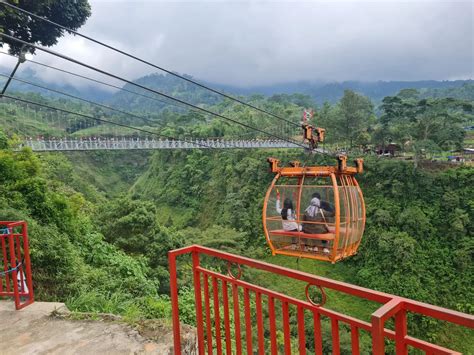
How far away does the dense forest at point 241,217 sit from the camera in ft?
14.5

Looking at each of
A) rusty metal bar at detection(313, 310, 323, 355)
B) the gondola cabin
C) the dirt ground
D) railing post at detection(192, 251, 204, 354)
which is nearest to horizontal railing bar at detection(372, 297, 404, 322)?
rusty metal bar at detection(313, 310, 323, 355)

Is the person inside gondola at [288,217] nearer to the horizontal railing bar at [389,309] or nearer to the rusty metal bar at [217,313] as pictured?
the rusty metal bar at [217,313]

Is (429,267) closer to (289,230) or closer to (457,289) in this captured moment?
(457,289)

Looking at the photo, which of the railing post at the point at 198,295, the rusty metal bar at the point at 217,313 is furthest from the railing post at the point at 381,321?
the railing post at the point at 198,295

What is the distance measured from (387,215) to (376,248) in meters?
1.72

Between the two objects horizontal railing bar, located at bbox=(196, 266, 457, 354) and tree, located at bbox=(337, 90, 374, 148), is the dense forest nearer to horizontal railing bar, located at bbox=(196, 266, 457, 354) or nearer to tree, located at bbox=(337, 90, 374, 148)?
tree, located at bbox=(337, 90, 374, 148)

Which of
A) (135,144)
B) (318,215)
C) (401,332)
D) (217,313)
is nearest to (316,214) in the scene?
(318,215)

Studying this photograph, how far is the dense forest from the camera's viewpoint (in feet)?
14.5

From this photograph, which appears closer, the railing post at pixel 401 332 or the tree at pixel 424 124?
the railing post at pixel 401 332

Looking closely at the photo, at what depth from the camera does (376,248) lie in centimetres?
1568

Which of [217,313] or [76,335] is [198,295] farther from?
[76,335]

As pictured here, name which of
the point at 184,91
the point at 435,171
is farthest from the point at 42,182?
the point at 184,91

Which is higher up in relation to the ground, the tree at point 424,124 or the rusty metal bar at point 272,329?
the tree at point 424,124

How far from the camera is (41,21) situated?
859 centimetres
